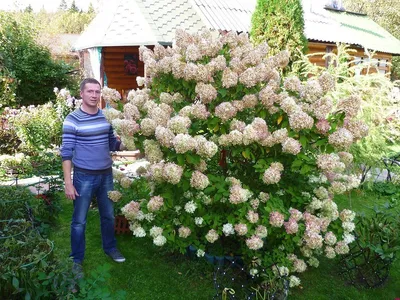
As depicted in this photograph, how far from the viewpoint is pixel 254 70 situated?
10.4 feet

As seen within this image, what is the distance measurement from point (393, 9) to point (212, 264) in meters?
28.6

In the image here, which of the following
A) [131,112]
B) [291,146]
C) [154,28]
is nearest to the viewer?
[291,146]

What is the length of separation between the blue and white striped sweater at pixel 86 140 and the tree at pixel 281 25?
521cm

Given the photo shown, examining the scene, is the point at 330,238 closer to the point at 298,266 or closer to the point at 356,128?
the point at 298,266

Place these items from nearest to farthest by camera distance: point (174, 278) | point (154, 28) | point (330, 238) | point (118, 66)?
1. point (330, 238)
2. point (174, 278)
3. point (154, 28)
4. point (118, 66)

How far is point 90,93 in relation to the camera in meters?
3.50

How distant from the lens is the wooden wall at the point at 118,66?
11812 mm

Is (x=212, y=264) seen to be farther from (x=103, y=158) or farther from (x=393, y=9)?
(x=393, y=9)

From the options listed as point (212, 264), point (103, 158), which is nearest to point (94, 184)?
point (103, 158)

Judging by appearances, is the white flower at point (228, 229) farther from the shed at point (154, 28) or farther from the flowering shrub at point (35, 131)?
the flowering shrub at point (35, 131)

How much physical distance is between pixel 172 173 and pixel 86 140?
1.17 m

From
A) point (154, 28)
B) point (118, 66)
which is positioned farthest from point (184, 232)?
point (118, 66)

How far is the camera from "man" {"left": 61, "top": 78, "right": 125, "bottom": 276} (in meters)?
3.48

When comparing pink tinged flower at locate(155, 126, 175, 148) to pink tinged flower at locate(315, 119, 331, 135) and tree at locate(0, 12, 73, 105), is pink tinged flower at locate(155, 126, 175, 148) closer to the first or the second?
pink tinged flower at locate(315, 119, 331, 135)
